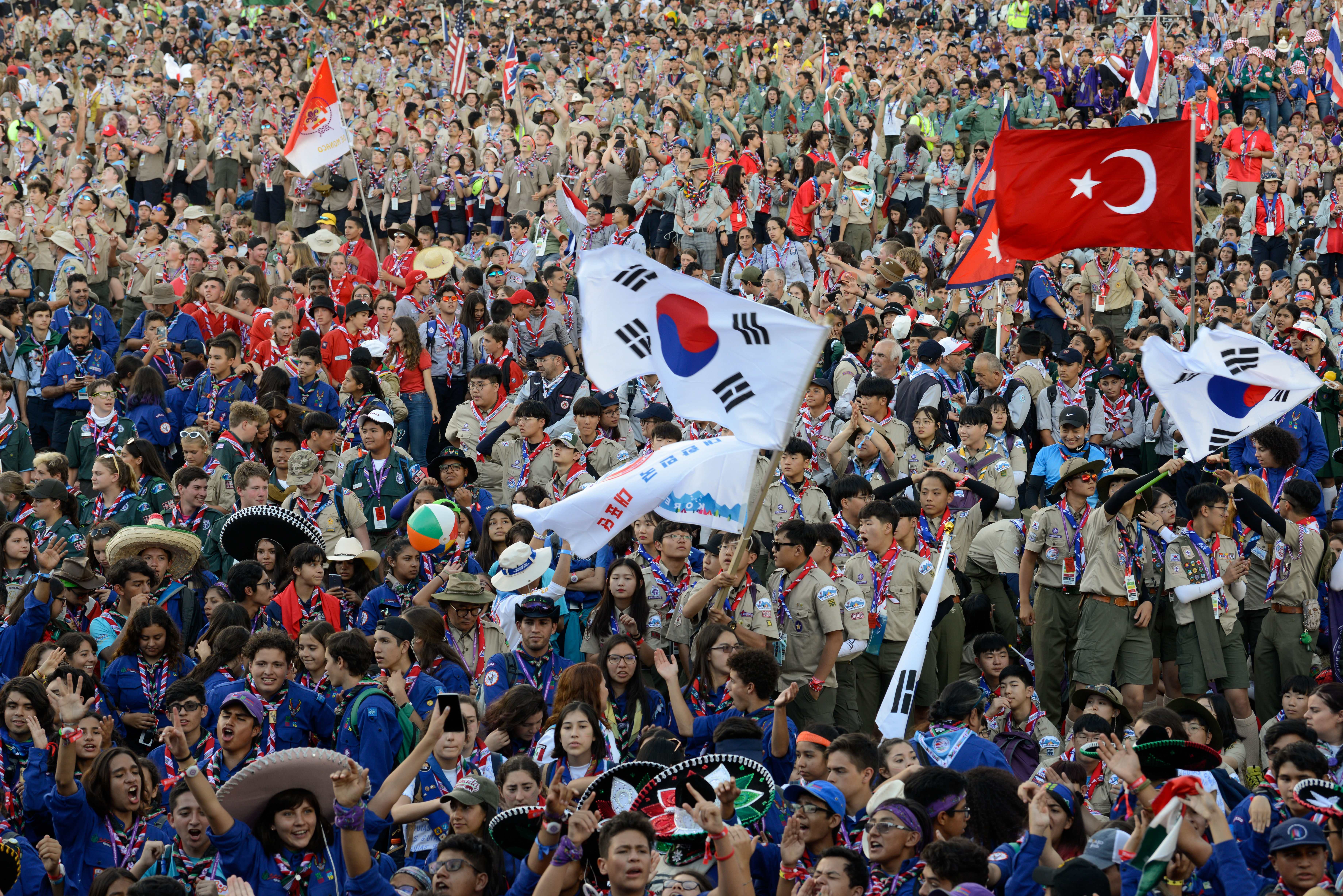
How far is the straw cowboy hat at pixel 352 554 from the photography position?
9867mm

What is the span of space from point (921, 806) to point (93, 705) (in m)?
4.37

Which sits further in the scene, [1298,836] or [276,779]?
[276,779]

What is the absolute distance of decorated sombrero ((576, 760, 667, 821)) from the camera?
19.7ft

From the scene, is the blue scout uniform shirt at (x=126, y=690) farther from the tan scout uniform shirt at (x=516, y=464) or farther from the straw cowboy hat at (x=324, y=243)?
the straw cowboy hat at (x=324, y=243)

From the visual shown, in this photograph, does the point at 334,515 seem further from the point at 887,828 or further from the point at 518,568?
the point at 887,828

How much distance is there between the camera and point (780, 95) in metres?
24.8

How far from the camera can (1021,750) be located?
803 centimetres

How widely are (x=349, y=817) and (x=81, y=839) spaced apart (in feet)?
5.91

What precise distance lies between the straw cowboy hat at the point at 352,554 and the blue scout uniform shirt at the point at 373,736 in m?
2.49

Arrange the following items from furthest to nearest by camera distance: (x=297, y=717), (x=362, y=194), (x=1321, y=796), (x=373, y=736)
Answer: (x=362, y=194) → (x=297, y=717) → (x=373, y=736) → (x=1321, y=796)

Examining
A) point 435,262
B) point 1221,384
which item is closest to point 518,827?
point 1221,384

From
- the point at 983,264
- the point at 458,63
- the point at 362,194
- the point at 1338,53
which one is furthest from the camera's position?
the point at 458,63

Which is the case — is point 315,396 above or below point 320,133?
below

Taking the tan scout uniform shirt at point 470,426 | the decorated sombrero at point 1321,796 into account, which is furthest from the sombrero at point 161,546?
the decorated sombrero at point 1321,796
